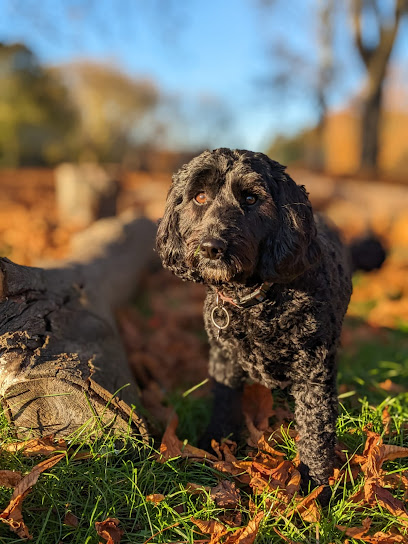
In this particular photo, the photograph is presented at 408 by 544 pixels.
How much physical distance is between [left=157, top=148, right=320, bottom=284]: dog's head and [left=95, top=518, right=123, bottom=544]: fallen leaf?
142 cm

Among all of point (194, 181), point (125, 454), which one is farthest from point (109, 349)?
point (194, 181)

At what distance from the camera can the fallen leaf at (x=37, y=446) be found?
2814 millimetres

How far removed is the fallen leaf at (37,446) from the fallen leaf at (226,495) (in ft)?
3.13

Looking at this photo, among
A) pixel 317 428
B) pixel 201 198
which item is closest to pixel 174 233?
pixel 201 198

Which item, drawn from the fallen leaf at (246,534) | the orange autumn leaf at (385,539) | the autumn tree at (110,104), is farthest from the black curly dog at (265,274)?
the autumn tree at (110,104)

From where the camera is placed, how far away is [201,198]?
295 cm

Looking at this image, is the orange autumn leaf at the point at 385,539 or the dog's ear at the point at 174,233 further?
the dog's ear at the point at 174,233

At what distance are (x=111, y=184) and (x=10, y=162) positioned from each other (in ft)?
33.7

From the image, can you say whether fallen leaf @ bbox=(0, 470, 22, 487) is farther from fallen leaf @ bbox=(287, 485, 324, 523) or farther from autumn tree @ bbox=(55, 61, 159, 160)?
autumn tree @ bbox=(55, 61, 159, 160)

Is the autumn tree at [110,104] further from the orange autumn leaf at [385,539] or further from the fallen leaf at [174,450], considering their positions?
the orange autumn leaf at [385,539]

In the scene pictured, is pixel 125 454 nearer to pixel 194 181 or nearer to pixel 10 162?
pixel 194 181

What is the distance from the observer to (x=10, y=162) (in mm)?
17969

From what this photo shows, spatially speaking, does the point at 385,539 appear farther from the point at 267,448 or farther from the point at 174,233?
the point at 174,233

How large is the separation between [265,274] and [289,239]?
0.83ft
